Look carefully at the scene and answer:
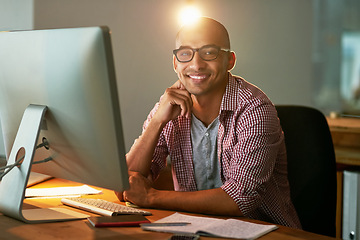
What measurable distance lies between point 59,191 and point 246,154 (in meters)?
0.65

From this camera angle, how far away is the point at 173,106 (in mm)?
1832

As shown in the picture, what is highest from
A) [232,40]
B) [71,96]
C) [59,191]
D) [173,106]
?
[232,40]

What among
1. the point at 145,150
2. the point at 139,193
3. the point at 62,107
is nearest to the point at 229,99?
the point at 145,150

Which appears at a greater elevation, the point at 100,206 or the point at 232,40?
the point at 232,40

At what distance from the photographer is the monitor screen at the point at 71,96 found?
43.8 inches

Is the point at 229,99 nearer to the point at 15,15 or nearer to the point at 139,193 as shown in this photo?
the point at 139,193

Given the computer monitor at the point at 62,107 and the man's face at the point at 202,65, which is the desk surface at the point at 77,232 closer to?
the computer monitor at the point at 62,107

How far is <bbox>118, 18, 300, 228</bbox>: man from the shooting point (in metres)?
1.63

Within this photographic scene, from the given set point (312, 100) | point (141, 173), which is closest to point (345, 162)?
point (312, 100)

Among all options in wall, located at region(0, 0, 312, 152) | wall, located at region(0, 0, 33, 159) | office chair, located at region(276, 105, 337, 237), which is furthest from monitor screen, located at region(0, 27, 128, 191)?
wall, located at region(0, 0, 312, 152)

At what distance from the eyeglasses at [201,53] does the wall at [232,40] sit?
51.5 inches

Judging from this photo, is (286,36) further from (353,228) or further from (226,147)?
(226,147)

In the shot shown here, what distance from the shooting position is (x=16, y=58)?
4.33 ft

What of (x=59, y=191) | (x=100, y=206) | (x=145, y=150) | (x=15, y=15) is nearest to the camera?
(x=100, y=206)
